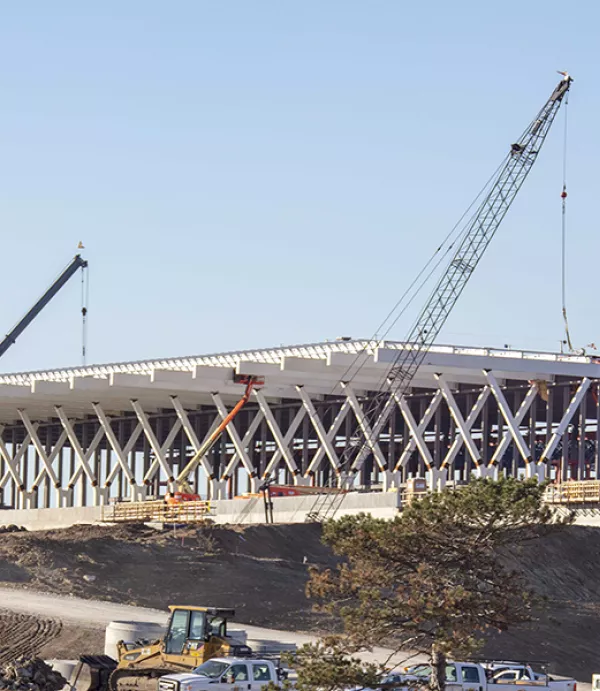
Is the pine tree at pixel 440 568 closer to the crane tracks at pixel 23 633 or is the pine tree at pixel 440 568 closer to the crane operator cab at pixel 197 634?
the crane operator cab at pixel 197 634

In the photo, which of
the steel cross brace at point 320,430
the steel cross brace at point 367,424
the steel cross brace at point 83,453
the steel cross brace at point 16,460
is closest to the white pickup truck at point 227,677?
the steel cross brace at point 367,424

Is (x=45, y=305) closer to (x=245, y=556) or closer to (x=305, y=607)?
(x=245, y=556)

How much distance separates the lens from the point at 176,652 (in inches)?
1501

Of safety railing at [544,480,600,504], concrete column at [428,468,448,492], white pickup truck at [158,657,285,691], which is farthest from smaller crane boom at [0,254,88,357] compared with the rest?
white pickup truck at [158,657,285,691]

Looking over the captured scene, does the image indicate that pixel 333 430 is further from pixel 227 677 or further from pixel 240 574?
A: pixel 227 677

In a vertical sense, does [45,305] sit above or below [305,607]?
above

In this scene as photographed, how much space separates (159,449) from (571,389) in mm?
28403

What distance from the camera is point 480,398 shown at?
8450cm

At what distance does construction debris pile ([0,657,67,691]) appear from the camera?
3747 centimetres

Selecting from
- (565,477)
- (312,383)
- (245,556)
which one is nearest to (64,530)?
(245,556)

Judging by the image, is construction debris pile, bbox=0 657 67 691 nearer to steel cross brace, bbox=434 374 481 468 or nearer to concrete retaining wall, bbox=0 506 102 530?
concrete retaining wall, bbox=0 506 102 530

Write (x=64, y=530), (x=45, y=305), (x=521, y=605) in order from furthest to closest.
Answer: (x=45, y=305), (x=64, y=530), (x=521, y=605)

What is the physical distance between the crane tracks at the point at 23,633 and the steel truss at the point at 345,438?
36.1 m

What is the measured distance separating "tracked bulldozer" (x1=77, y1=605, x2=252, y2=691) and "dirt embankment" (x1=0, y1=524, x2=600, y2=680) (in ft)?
21.5
